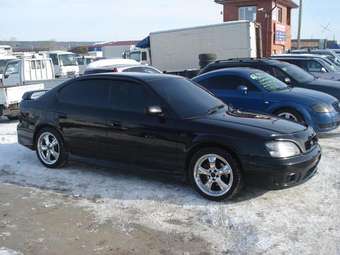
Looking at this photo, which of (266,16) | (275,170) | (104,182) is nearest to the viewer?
(275,170)

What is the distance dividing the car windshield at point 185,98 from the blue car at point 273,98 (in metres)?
2.75

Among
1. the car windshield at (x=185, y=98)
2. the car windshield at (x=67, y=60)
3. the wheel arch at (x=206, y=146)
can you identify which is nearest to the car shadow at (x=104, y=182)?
the wheel arch at (x=206, y=146)

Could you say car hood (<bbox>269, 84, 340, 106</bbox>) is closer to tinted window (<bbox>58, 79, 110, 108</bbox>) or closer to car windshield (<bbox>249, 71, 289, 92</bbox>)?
car windshield (<bbox>249, 71, 289, 92</bbox>)

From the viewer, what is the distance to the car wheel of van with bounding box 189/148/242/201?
5333 mm

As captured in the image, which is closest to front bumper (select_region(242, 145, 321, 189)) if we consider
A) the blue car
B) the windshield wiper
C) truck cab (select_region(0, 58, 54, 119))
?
the windshield wiper

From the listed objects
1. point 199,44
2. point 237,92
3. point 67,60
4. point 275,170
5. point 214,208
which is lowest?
point 214,208

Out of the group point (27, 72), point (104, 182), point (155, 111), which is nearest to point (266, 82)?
point (155, 111)

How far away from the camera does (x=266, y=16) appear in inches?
1240

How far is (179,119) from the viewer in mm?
5730

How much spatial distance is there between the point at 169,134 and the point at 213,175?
74cm

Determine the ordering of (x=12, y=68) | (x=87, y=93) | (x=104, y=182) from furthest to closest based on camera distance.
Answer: (x=12, y=68) < (x=87, y=93) < (x=104, y=182)

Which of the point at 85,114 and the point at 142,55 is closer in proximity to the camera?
the point at 85,114

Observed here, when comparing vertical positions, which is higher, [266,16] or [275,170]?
[266,16]

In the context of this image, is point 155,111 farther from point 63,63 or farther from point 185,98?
point 63,63
